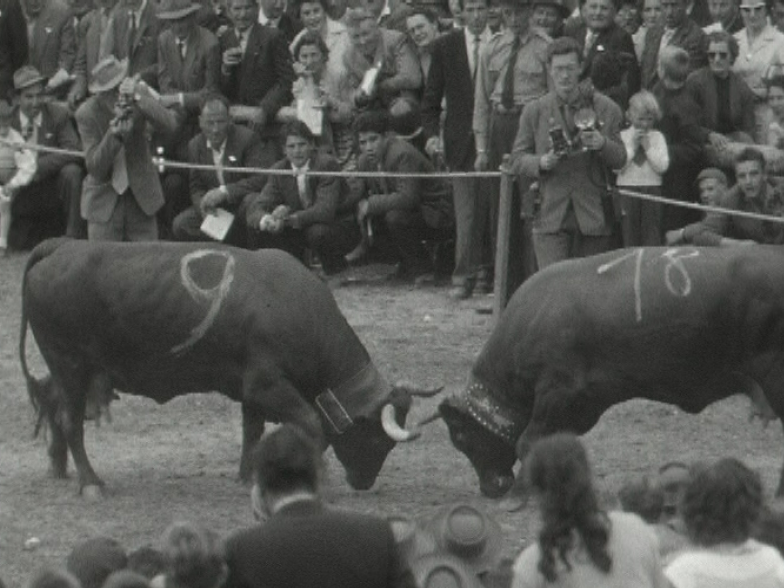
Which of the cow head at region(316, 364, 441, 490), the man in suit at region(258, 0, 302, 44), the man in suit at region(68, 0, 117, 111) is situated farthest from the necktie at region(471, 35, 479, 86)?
the cow head at region(316, 364, 441, 490)

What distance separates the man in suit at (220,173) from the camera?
1877 centimetres

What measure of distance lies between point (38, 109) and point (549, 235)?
5827 mm

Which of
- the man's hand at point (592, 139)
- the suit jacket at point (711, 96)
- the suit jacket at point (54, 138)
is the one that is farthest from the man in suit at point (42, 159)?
the man's hand at point (592, 139)

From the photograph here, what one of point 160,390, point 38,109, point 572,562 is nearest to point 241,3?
point 38,109

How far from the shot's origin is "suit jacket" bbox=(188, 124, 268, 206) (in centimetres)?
1888

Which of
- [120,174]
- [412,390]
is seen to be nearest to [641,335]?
[412,390]

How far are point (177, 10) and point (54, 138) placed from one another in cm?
171

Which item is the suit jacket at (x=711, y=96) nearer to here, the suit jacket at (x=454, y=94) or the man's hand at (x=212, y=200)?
the suit jacket at (x=454, y=94)

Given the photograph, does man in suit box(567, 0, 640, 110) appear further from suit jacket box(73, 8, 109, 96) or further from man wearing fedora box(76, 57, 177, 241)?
suit jacket box(73, 8, 109, 96)

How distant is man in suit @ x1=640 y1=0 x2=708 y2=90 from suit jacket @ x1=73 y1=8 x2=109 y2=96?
15.3 ft

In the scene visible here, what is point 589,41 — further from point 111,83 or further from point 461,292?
point 111,83

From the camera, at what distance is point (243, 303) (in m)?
13.1

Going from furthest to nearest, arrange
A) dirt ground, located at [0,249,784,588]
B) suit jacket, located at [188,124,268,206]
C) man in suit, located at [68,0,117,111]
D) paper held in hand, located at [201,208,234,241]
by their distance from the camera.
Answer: man in suit, located at [68,0,117,111] < suit jacket, located at [188,124,268,206] < paper held in hand, located at [201,208,234,241] < dirt ground, located at [0,249,784,588]

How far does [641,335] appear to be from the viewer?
12609 mm
